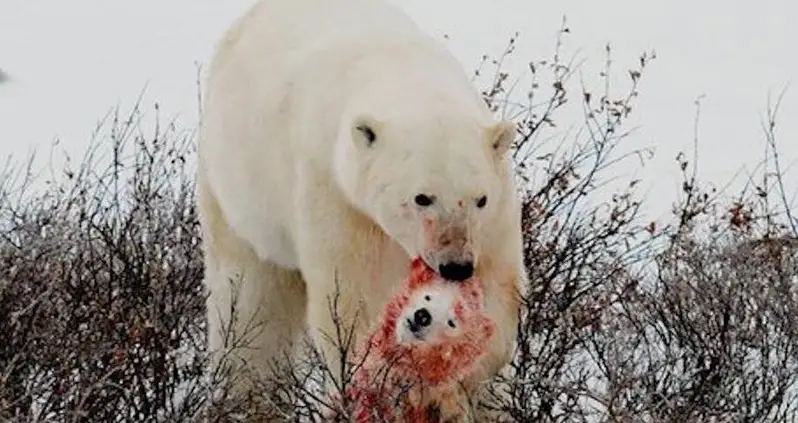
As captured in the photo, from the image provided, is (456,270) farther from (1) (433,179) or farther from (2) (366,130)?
(2) (366,130)

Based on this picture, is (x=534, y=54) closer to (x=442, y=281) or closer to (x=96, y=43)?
(x=96, y=43)

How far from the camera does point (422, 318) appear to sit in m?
3.34

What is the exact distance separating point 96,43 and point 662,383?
13563 mm

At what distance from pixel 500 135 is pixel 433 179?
21 cm

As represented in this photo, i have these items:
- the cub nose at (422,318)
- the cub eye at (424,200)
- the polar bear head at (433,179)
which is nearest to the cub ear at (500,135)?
the polar bear head at (433,179)

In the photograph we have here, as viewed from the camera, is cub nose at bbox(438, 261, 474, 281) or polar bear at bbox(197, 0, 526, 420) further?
polar bear at bbox(197, 0, 526, 420)

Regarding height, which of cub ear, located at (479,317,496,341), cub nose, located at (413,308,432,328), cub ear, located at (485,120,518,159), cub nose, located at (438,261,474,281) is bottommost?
cub nose, located at (438,261,474,281)

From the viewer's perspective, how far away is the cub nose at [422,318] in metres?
3.32

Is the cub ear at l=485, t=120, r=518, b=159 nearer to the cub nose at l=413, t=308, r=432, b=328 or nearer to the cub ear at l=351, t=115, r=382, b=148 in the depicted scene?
the cub ear at l=351, t=115, r=382, b=148

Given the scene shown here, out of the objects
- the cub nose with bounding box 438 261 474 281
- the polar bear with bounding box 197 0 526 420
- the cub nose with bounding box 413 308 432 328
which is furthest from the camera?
the cub nose with bounding box 413 308 432 328

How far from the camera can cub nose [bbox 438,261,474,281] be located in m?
3.08

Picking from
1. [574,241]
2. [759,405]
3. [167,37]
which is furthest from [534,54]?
[759,405]

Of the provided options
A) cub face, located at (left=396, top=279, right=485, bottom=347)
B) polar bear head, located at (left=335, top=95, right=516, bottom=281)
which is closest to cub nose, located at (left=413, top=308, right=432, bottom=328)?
cub face, located at (left=396, top=279, right=485, bottom=347)

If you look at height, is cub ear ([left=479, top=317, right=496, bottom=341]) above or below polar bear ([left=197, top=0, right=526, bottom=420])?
below
